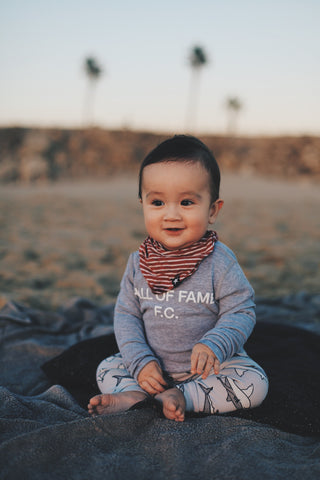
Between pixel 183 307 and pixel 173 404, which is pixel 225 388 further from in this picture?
pixel 183 307

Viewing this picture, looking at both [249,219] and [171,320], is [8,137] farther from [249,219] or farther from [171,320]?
[171,320]

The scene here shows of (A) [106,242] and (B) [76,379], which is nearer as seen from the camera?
(B) [76,379]

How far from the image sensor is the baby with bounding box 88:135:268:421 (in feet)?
5.73

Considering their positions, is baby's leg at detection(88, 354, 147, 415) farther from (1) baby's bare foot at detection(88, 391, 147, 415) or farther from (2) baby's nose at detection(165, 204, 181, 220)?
(2) baby's nose at detection(165, 204, 181, 220)

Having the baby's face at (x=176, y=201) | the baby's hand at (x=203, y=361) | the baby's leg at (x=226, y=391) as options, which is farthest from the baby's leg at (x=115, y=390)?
the baby's face at (x=176, y=201)

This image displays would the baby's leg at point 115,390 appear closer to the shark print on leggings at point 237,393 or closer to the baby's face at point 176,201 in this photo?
the shark print on leggings at point 237,393

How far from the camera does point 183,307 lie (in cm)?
190

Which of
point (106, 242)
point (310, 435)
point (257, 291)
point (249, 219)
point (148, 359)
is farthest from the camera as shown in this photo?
point (249, 219)

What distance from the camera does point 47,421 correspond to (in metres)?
1.75

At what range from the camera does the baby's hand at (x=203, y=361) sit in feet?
5.26

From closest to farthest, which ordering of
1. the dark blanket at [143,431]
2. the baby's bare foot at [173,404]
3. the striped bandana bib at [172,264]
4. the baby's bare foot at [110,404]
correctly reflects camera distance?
1. the dark blanket at [143,431]
2. the baby's bare foot at [173,404]
3. the baby's bare foot at [110,404]
4. the striped bandana bib at [172,264]

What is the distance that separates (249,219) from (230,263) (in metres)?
7.82

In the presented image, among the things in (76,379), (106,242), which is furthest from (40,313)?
(106,242)

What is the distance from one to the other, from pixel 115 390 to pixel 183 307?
0.50 m
